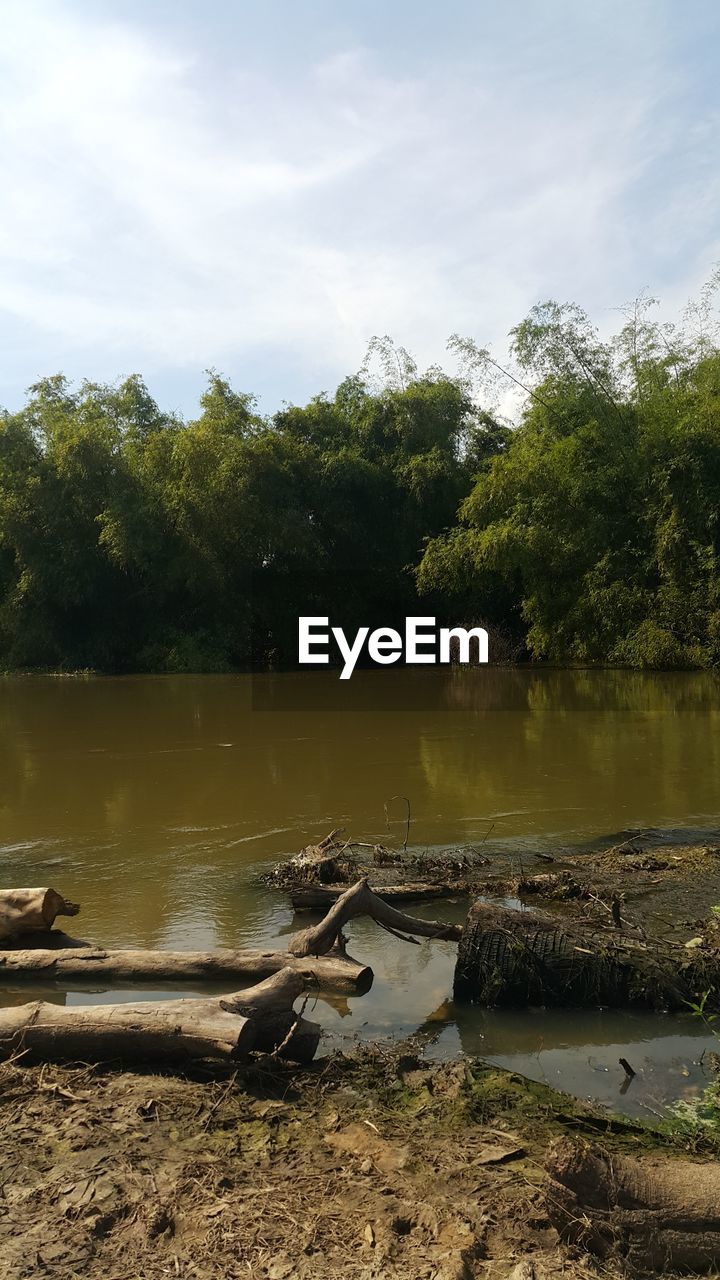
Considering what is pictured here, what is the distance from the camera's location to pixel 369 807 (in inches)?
328

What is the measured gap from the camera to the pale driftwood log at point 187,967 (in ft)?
13.4

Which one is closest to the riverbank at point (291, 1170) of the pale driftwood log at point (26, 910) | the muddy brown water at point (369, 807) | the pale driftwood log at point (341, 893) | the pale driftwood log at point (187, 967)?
the muddy brown water at point (369, 807)

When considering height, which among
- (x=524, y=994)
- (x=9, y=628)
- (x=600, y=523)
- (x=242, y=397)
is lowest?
(x=524, y=994)

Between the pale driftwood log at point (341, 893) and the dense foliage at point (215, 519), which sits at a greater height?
the dense foliage at point (215, 519)

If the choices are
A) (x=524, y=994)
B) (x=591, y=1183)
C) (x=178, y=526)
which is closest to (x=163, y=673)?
(x=178, y=526)

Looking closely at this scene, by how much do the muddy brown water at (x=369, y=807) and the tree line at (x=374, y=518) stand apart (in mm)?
6082

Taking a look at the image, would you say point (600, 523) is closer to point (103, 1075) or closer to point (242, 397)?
point (242, 397)

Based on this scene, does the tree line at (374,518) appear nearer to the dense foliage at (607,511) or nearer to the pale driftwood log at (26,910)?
the dense foliage at (607,511)

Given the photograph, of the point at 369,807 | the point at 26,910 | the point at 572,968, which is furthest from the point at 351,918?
the point at 369,807

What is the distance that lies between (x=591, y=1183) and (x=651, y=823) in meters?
5.46

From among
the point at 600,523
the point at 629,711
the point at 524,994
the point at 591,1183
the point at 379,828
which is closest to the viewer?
the point at 591,1183

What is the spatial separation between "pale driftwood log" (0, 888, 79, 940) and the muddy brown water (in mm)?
422

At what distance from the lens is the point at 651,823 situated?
755cm

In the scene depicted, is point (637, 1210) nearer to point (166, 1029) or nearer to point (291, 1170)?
point (291, 1170)
